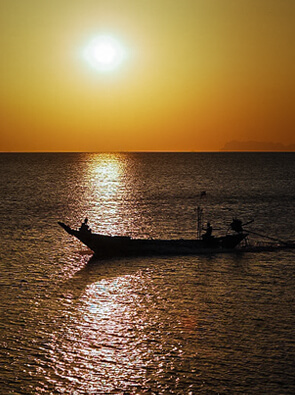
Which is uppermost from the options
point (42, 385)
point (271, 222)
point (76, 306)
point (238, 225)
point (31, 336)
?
point (271, 222)

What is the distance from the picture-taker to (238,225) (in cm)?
4362

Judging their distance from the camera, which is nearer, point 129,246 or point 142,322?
point 142,322

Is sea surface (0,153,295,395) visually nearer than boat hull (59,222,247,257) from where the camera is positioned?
Yes

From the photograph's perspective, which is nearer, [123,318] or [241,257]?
[123,318]

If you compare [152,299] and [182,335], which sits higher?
[152,299]

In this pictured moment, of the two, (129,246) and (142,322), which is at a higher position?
(129,246)

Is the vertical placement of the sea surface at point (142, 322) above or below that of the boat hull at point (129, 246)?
below

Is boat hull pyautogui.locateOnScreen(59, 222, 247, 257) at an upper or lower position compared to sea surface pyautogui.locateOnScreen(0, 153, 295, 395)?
upper

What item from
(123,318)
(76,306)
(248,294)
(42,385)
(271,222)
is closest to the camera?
(42,385)

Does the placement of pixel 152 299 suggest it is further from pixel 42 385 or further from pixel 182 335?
pixel 42 385

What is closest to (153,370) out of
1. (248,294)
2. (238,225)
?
(248,294)

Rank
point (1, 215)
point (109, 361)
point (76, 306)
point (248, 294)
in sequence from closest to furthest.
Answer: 1. point (109, 361)
2. point (76, 306)
3. point (248, 294)
4. point (1, 215)

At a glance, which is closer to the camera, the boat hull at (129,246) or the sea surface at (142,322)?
the sea surface at (142,322)

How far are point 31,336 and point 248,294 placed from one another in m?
13.0
